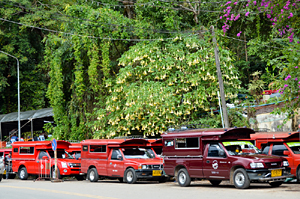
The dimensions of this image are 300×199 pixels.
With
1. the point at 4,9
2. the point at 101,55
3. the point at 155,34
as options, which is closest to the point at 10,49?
the point at 4,9

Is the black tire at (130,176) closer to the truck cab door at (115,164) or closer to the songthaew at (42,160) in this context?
the truck cab door at (115,164)

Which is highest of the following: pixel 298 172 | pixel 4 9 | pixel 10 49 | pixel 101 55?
pixel 4 9

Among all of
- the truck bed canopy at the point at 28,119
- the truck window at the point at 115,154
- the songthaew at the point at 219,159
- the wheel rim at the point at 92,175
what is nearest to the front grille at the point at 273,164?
the songthaew at the point at 219,159

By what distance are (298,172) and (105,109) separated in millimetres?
14920

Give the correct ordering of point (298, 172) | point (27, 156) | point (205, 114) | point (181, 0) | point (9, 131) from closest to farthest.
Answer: point (298, 172) < point (27, 156) < point (205, 114) < point (181, 0) < point (9, 131)

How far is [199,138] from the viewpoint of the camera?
54.2 ft

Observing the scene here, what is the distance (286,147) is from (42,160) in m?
13.5

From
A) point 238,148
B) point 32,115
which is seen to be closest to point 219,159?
point 238,148

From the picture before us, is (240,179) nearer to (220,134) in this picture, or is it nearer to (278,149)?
(220,134)

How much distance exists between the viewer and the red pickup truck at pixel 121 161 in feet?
63.4

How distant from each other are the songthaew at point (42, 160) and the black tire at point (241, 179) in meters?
11.0

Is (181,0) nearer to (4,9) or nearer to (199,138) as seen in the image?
(199,138)

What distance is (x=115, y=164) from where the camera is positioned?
66.8ft

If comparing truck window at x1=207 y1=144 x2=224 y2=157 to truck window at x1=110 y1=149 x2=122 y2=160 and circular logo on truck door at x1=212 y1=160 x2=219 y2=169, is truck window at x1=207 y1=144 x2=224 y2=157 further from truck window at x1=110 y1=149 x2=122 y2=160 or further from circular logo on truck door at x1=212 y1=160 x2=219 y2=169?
truck window at x1=110 y1=149 x2=122 y2=160
